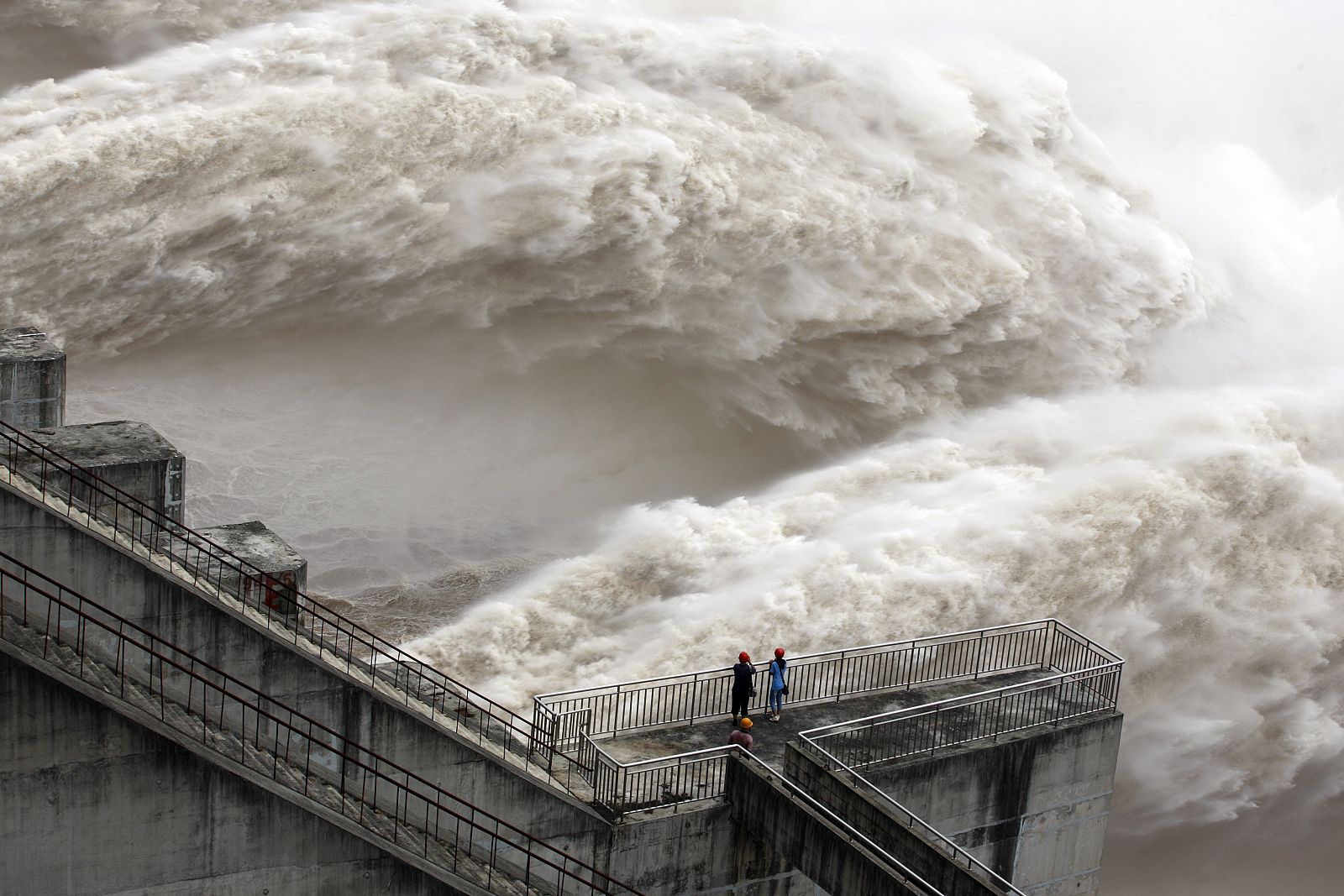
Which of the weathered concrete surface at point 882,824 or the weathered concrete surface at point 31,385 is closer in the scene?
the weathered concrete surface at point 882,824

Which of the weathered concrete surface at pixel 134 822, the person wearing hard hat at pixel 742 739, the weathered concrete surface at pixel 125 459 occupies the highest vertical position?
the weathered concrete surface at pixel 125 459

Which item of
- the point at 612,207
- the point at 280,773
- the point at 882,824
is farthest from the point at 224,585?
the point at 612,207

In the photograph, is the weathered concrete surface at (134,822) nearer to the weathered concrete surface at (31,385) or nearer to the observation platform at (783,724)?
the observation platform at (783,724)

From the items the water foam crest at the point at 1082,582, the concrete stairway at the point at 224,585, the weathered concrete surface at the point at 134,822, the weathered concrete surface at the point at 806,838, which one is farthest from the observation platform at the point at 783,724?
the water foam crest at the point at 1082,582

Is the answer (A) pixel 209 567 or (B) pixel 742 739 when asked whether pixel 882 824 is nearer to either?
(B) pixel 742 739

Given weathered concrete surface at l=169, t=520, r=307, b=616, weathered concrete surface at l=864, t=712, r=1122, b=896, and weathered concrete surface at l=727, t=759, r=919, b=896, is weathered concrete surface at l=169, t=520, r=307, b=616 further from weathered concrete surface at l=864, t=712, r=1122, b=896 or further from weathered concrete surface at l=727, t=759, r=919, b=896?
weathered concrete surface at l=864, t=712, r=1122, b=896

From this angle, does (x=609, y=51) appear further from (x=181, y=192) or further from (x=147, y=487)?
(x=147, y=487)

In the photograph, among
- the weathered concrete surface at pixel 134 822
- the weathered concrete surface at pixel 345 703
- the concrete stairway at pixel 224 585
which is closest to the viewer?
the weathered concrete surface at pixel 134 822
